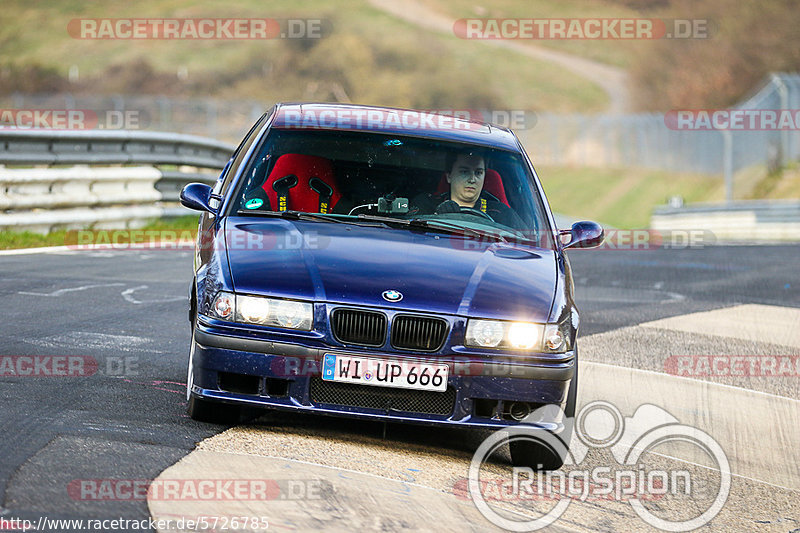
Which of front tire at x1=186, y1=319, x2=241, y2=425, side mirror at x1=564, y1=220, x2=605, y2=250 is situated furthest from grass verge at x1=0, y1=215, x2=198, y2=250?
front tire at x1=186, y1=319, x2=241, y2=425

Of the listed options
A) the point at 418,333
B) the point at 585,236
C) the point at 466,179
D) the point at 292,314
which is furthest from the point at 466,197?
the point at 292,314

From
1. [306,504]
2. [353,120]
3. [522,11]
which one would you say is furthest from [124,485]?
[522,11]

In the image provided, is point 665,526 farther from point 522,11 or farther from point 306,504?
point 522,11

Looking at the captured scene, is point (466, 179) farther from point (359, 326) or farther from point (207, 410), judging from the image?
point (207, 410)

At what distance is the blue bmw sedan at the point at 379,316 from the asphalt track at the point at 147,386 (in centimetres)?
29

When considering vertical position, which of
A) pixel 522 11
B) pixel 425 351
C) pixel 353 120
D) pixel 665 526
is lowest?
pixel 665 526

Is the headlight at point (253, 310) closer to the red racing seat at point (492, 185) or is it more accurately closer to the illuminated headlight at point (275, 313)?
the illuminated headlight at point (275, 313)

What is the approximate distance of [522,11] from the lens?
122812mm

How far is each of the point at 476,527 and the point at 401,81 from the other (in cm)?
8153

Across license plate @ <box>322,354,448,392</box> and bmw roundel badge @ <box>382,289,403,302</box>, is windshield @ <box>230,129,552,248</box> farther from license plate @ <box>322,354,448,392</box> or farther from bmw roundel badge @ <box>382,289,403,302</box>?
license plate @ <box>322,354,448,392</box>

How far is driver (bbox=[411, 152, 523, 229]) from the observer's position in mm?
7016

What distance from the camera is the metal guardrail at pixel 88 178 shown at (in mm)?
→ 15195

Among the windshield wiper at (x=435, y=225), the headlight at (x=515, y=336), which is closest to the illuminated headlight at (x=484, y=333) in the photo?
the headlight at (x=515, y=336)

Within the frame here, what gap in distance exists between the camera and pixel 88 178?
53.1ft
